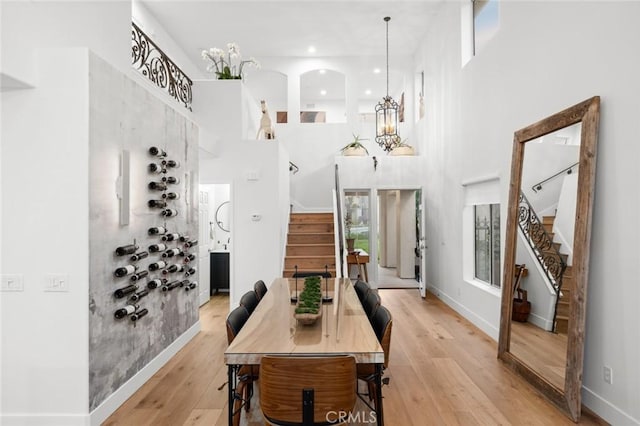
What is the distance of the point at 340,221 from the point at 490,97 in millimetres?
2852

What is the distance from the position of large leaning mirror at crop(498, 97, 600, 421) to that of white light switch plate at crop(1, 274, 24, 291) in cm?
396

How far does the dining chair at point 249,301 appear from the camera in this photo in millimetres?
3086

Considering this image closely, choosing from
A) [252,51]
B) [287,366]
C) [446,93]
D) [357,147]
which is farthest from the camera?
[252,51]

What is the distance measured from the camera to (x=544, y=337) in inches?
127

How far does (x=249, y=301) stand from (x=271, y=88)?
8794 millimetres

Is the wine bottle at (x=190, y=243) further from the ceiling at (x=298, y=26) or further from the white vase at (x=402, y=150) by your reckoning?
the white vase at (x=402, y=150)

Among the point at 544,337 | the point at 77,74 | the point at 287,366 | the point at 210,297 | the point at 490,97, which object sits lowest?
the point at 210,297

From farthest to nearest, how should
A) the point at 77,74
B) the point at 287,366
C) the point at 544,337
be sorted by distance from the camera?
the point at 544,337, the point at 77,74, the point at 287,366

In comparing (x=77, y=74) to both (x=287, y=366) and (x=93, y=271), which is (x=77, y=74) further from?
(x=287, y=366)

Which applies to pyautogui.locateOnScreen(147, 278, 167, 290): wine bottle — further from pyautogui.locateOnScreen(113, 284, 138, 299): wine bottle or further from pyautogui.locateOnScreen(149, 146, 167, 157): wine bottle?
pyautogui.locateOnScreen(149, 146, 167, 157): wine bottle

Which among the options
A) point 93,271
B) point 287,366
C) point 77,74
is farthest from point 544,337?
point 77,74

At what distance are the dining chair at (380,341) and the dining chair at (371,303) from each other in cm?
11

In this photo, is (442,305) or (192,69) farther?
(192,69)

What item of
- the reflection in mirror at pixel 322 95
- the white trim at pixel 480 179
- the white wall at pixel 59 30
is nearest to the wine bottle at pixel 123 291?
the white wall at pixel 59 30
